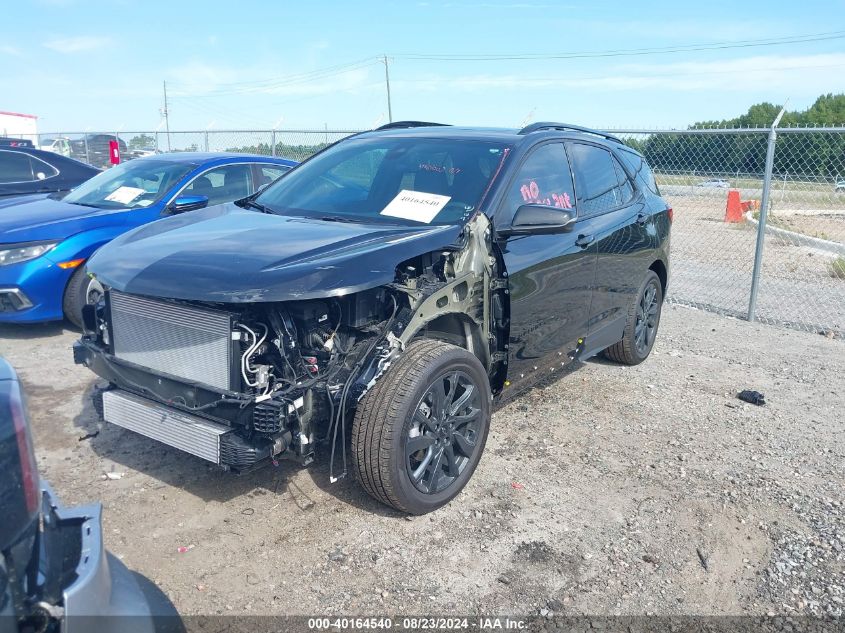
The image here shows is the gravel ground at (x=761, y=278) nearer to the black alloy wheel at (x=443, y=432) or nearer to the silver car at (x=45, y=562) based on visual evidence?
the black alloy wheel at (x=443, y=432)

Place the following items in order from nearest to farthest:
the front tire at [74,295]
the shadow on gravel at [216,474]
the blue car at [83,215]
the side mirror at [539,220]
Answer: the shadow on gravel at [216,474] → the side mirror at [539,220] → the blue car at [83,215] → the front tire at [74,295]

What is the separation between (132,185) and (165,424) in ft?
14.5

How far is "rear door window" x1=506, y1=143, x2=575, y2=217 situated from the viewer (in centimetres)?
418

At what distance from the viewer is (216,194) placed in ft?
23.5

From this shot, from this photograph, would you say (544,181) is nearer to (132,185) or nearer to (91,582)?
(91,582)

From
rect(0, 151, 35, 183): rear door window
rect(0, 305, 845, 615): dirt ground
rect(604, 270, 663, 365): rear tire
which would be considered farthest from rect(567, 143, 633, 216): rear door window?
rect(0, 151, 35, 183): rear door window

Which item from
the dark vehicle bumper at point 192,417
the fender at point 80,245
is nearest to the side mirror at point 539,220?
the dark vehicle bumper at point 192,417

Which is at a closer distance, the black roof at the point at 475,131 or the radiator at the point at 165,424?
the radiator at the point at 165,424

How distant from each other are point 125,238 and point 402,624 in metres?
2.53

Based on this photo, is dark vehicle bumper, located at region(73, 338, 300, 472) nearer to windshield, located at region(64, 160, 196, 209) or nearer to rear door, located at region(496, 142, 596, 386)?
rear door, located at region(496, 142, 596, 386)

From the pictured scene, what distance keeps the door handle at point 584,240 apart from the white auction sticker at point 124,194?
4.35 m

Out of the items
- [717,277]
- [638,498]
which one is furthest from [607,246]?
[717,277]

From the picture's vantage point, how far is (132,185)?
6.96 m

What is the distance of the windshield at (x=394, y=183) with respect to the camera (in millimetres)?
4027
